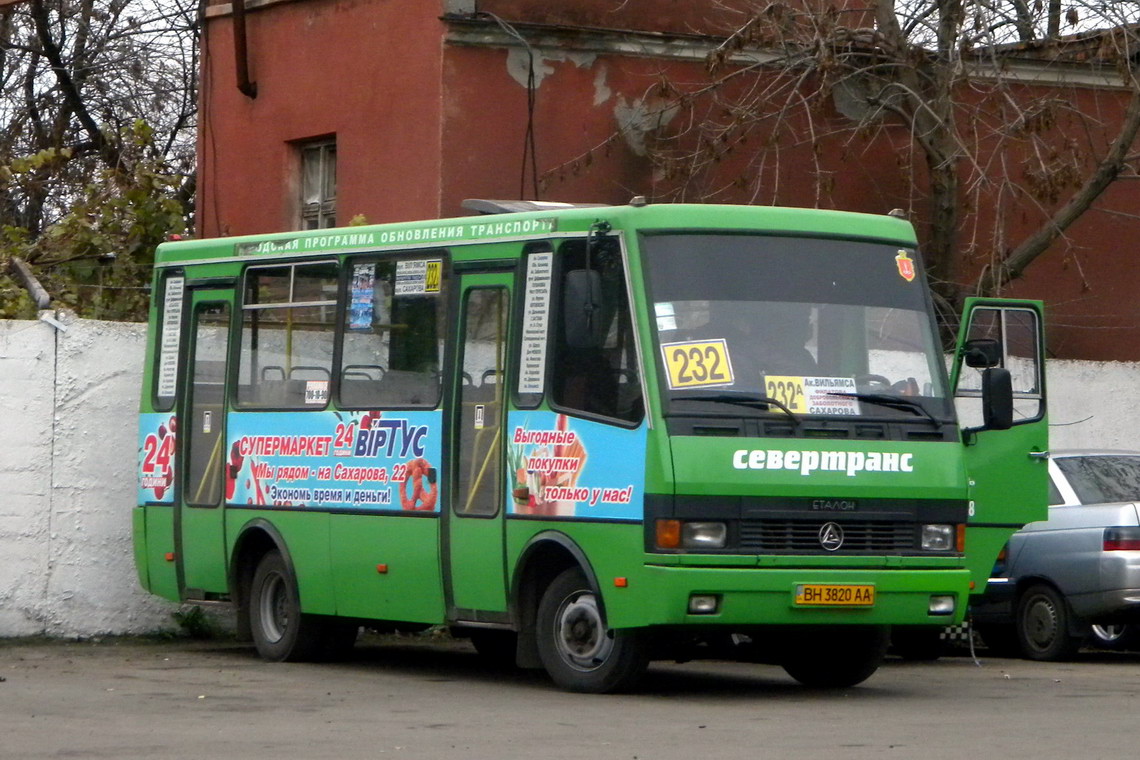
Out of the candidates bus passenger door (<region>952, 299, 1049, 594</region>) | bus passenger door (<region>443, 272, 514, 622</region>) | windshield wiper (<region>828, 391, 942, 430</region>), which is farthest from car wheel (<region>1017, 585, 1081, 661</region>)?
bus passenger door (<region>443, 272, 514, 622</region>)

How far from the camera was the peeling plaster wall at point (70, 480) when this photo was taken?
1359 centimetres

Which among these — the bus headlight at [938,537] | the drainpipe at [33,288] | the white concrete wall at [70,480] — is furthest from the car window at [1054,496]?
the drainpipe at [33,288]

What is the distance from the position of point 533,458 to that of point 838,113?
10038 millimetres

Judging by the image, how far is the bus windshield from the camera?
10391mm

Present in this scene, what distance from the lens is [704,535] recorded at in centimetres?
1019

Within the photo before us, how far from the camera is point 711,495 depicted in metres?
10.1

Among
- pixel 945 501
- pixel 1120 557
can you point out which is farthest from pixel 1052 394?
pixel 945 501

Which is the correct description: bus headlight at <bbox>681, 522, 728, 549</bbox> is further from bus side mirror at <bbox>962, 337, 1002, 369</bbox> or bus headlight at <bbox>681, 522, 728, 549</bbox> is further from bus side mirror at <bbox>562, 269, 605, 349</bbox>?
bus side mirror at <bbox>962, 337, 1002, 369</bbox>

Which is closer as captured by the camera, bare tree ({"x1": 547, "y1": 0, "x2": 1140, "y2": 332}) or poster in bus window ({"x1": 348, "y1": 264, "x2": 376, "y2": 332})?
poster in bus window ({"x1": 348, "y1": 264, "x2": 376, "y2": 332})

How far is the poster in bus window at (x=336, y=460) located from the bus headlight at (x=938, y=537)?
273 cm

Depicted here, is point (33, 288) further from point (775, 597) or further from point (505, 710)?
point (775, 597)

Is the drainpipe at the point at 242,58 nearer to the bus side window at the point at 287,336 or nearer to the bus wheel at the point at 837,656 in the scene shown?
the bus side window at the point at 287,336

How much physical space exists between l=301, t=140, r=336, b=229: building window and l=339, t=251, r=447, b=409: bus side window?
7.98m

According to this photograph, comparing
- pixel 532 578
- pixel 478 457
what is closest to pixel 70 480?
pixel 478 457
